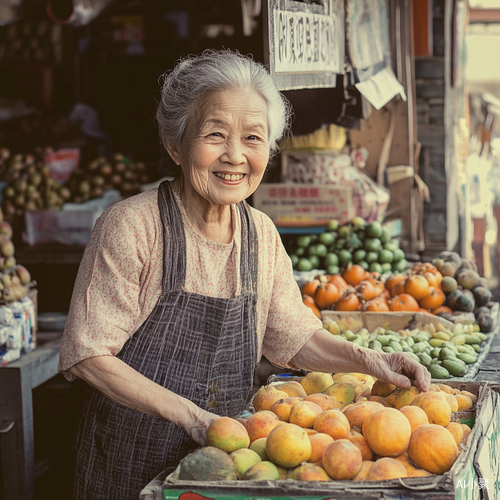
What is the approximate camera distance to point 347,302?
11.8 feet

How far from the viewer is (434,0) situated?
6172 millimetres

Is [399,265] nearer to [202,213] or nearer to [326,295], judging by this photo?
[326,295]

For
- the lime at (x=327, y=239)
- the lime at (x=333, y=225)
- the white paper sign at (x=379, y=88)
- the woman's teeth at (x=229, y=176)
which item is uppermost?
the white paper sign at (x=379, y=88)

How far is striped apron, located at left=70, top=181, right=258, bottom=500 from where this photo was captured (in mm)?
1915

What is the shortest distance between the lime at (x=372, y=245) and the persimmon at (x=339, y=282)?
46 centimetres

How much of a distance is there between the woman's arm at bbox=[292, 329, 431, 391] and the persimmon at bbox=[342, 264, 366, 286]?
1.83 m

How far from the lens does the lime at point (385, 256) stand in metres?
4.33

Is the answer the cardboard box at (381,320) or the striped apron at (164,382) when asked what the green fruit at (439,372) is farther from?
the striped apron at (164,382)

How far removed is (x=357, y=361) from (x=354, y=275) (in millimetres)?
1977

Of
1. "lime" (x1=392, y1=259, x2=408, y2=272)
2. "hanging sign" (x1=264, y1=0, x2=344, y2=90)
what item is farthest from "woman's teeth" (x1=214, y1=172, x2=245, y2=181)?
"lime" (x1=392, y1=259, x2=408, y2=272)

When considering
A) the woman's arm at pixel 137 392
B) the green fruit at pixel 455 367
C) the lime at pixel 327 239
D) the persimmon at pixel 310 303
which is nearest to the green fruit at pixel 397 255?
the lime at pixel 327 239

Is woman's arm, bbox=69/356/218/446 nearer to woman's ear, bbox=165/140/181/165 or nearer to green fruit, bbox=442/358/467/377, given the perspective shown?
woman's ear, bbox=165/140/181/165

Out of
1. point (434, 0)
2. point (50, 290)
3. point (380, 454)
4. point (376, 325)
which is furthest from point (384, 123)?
point (380, 454)

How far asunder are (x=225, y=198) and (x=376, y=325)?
1.83 meters
